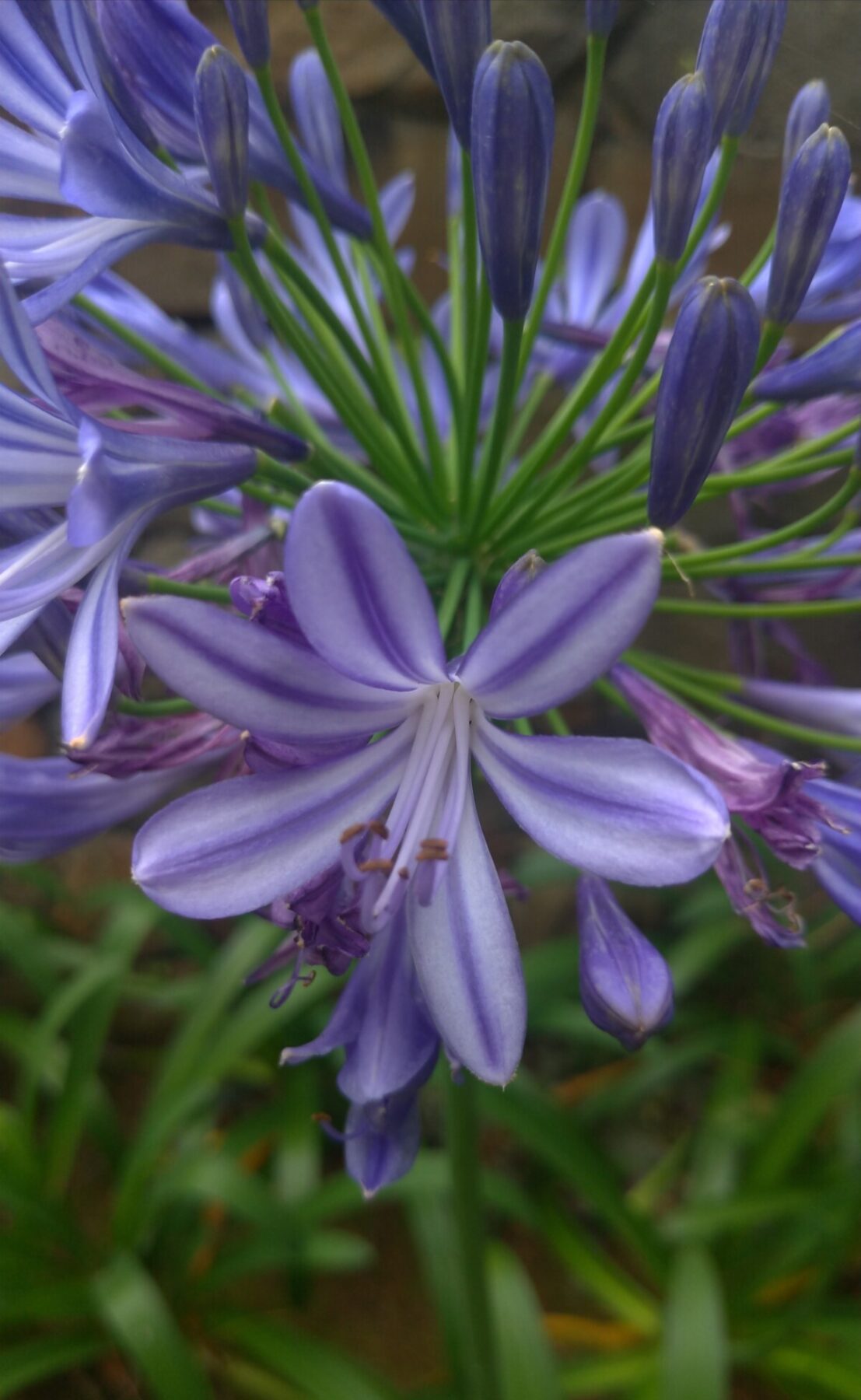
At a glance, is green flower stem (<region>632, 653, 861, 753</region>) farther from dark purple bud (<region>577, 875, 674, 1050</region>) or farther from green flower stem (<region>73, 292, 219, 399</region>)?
green flower stem (<region>73, 292, 219, 399</region>)

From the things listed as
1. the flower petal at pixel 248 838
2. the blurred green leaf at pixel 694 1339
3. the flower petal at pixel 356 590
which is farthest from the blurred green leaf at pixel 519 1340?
the flower petal at pixel 356 590

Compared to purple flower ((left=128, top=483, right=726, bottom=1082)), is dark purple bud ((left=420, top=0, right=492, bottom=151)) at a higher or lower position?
higher

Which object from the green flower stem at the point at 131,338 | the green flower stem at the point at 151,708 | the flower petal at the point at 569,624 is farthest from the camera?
the green flower stem at the point at 131,338

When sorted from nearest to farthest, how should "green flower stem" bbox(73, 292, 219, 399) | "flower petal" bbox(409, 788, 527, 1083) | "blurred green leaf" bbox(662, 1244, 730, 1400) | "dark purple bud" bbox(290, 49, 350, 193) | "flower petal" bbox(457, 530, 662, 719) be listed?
"flower petal" bbox(457, 530, 662, 719) → "flower petal" bbox(409, 788, 527, 1083) → "green flower stem" bbox(73, 292, 219, 399) → "dark purple bud" bbox(290, 49, 350, 193) → "blurred green leaf" bbox(662, 1244, 730, 1400)

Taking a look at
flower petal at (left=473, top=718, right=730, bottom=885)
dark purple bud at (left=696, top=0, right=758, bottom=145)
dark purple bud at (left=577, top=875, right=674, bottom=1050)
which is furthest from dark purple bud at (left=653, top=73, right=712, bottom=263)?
dark purple bud at (left=577, top=875, right=674, bottom=1050)

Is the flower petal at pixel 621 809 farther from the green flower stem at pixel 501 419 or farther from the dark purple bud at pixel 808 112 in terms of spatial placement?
the dark purple bud at pixel 808 112

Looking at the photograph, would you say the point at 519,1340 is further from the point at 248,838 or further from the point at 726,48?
the point at 726,48
